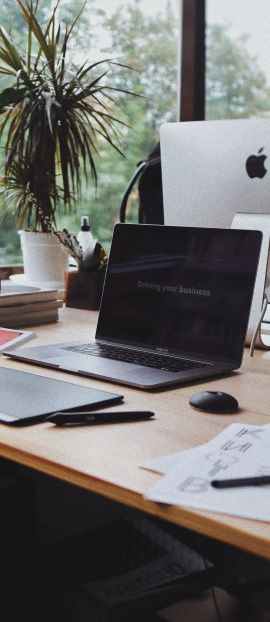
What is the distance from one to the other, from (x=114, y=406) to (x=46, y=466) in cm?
26

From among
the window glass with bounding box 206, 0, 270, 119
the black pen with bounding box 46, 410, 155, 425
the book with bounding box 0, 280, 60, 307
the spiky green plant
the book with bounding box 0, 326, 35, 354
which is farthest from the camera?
the window glass with bounding box 206, 0, 270, 119

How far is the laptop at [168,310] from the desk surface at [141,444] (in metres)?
0.05

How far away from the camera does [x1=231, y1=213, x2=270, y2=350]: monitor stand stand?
1.66 metres

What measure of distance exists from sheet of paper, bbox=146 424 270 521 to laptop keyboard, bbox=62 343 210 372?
1.23 feet

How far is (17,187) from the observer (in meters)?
2.69

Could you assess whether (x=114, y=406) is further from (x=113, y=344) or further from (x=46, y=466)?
(x=113, y=344)

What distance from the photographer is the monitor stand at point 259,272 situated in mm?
1662

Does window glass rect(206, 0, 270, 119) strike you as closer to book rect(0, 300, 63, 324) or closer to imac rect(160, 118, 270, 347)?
imac rect(160, 118, 270, 347)

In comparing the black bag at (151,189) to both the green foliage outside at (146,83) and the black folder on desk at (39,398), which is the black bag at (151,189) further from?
the black folder on desk at (39,398)

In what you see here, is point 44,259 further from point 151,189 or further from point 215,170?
point 215,170

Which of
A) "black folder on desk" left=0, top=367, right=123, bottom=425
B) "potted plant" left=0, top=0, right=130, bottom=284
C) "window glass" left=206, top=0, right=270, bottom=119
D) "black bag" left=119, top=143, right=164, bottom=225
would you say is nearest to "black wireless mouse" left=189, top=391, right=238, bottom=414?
"black folder on desk" left=0, top=367, right=123, bottom=425

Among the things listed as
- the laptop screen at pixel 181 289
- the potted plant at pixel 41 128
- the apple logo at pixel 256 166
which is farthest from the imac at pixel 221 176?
the potted plant at pixel 41 128

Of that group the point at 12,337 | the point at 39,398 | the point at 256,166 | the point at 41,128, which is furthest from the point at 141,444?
the point at 41,128

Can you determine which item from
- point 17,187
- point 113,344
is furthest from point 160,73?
point 113,344
